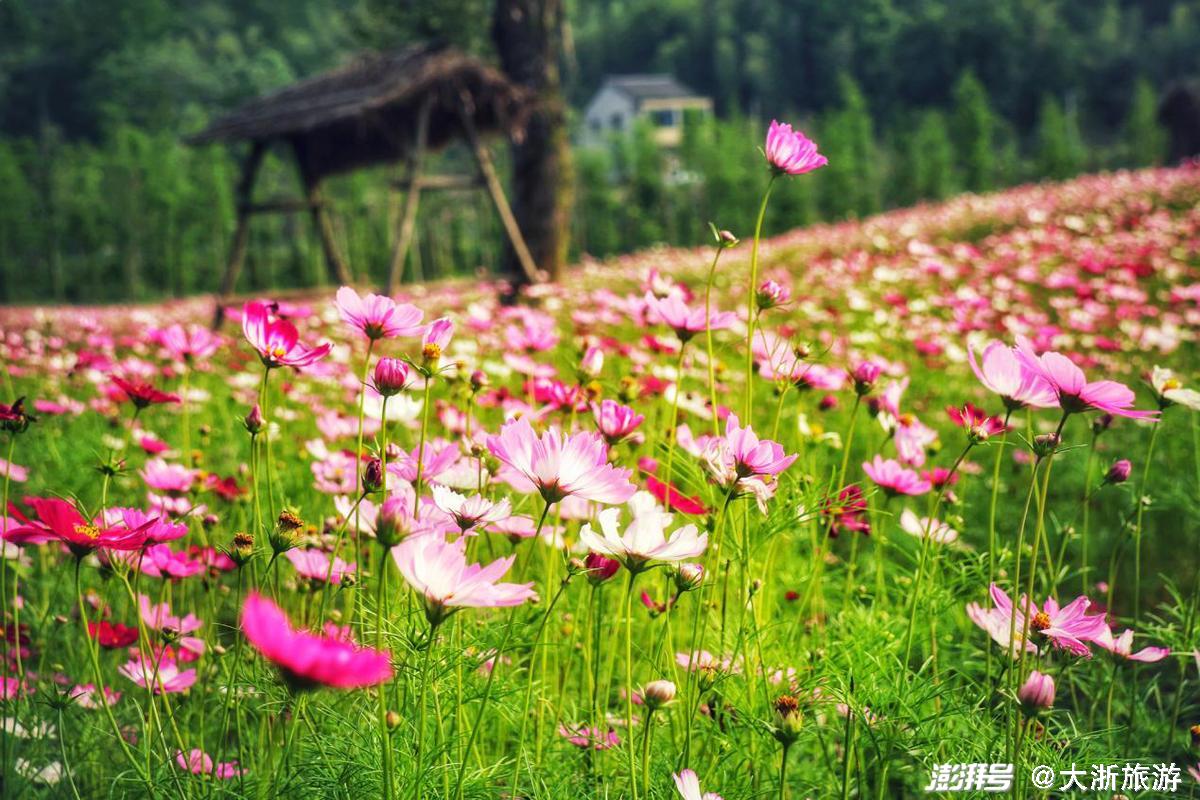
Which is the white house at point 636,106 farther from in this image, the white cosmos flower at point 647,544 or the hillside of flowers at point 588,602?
the white cosmos flower at point 647,544

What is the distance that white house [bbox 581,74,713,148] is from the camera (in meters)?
47.7

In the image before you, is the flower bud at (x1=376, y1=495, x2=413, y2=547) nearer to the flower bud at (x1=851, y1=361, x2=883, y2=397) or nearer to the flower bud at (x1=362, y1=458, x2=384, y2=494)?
the flower bud at (x1=362, y1=458, x2=384, y2=494)

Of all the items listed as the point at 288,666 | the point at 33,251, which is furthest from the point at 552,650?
the point at 33,251

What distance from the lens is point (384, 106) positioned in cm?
580

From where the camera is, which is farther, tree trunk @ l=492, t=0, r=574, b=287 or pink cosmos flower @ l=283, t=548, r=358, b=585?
tree trunk @ l=492, t=0, r=574, b=287

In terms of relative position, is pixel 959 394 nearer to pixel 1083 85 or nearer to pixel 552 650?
pixel 552 650

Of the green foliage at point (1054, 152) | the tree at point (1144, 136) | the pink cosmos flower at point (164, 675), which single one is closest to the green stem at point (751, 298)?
the pink cosmos flower at point (164, 675)

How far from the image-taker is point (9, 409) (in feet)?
3.07

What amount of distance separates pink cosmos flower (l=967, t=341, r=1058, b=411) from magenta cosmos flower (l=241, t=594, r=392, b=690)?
28.2 inches

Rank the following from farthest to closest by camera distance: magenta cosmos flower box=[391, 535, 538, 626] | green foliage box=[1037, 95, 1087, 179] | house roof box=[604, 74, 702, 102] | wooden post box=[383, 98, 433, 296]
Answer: house roof box=[604, 74, 702, 102] → green foliage box=[1037, 95, 1087, 179] → wooden post box=[383, 98, 433, 296] → magenta cosmos flower box=[391, 535, 538, 626]

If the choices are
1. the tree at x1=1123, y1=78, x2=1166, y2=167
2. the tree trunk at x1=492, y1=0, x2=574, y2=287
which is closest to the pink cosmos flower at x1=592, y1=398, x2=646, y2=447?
the tree trunk at x1=492, y1=0, x2=574, y2=287

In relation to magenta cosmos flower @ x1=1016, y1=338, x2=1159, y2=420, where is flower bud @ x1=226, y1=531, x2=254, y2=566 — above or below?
below

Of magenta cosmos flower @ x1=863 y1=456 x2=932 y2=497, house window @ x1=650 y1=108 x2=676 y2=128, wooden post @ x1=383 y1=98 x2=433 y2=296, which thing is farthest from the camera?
house window @ x1=650 y1=108 x2=676 y2=128

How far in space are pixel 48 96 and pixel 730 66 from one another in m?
36.0
